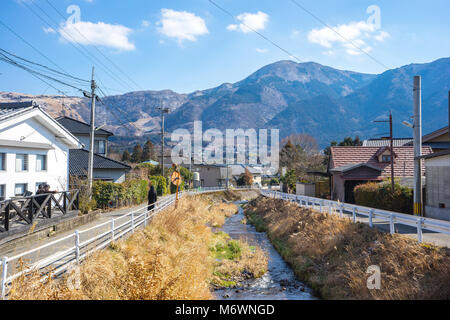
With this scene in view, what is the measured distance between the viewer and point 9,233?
10.8m

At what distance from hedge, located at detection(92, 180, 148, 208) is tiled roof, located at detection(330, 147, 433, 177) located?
61.6ft

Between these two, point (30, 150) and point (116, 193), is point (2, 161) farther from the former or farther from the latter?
point (116, 193)

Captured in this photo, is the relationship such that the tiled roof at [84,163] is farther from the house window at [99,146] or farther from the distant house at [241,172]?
the distant house at [241,172]

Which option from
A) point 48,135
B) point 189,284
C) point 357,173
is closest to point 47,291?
point 189,284

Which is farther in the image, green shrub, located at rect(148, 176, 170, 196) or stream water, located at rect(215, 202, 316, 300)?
green shrub, located at rect(148, 176, 170, 196)

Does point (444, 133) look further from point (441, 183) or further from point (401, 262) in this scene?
point (401, 262)

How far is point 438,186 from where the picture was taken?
17.6 meters

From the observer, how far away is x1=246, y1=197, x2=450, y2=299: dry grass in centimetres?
802

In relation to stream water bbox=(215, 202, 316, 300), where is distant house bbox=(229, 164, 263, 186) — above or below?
above

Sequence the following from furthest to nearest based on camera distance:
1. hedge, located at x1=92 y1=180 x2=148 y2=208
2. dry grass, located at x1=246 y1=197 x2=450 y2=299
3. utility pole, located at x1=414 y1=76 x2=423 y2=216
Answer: hedge, located at x1=92 y1=180 x2=148 y2=208 → utility pole, located at x1=414 y1=76 x2=423 y2=216 → dry grass, located at x1=246 y1=197 x2=450 y2=299

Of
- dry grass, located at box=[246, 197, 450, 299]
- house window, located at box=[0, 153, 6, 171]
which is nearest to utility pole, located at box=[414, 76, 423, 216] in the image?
dry grass, located at box=[246, 197, 450, 299]

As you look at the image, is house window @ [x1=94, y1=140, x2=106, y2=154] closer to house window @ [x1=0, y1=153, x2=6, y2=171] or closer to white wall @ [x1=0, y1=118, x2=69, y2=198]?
white wall @ [x1=0, y1=118, x2=69, y2=198]

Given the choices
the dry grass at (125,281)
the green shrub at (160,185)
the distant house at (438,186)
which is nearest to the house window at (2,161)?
the dry grass at (125,281)

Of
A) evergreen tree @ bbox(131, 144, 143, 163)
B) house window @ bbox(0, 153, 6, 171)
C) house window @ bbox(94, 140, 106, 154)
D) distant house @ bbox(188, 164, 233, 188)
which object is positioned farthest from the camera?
evergreen tree @ bbox(131, 144, 143, 163)
